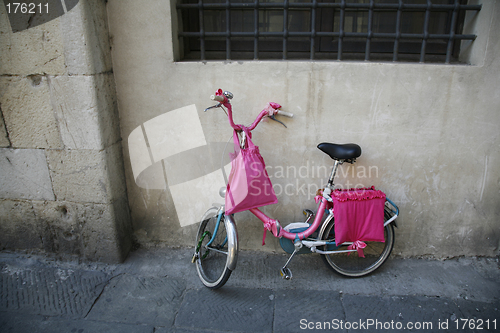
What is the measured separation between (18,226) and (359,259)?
355 centimetres

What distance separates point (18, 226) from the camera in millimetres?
3473

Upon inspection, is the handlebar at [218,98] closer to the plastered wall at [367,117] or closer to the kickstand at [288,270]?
the plastered wall at [367,117]

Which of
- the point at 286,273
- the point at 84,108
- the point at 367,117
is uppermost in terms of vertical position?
the point at 84,108

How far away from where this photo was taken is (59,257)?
11.5 feet

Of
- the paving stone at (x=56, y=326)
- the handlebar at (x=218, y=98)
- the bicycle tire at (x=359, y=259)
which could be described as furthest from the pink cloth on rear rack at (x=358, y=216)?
the paving stone at (x=56, y=326)

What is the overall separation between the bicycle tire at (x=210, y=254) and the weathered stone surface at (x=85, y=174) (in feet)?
3.12

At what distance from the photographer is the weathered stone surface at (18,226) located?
3.42 meters

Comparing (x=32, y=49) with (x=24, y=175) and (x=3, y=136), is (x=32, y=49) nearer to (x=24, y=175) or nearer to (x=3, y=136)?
(x=3, y=136)

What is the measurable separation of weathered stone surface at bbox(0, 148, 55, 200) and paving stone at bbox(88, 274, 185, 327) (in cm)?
115

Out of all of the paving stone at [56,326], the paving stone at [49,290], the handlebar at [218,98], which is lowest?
the paving stone at [56,326]

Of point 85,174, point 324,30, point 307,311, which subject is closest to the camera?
point 307,311

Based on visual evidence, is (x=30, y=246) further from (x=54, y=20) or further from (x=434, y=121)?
(x=434, y=121)

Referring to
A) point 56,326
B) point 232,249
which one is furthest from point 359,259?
point 56,326

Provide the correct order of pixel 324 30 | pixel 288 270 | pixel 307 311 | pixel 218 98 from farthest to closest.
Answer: pixel 324 30 → pixel 288 270 → pixel 307 311 → pixel 218 98
